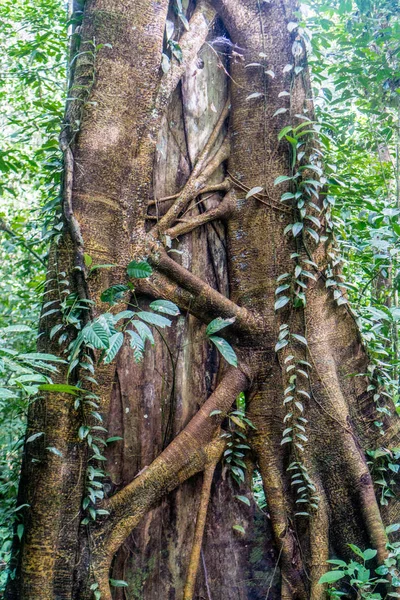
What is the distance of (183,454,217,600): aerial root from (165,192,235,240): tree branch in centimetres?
133

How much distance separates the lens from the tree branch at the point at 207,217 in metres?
2.95

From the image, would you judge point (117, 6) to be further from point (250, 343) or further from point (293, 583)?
point (293, 583)

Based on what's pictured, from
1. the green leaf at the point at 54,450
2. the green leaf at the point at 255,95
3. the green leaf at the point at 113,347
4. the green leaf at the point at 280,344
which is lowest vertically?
the green leaf at the point at 54,450

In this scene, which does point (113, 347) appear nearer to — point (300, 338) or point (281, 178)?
point (300, 338)

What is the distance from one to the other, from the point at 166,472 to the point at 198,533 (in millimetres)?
367

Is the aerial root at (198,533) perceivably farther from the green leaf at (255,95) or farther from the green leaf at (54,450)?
the green leaf at (255,95)

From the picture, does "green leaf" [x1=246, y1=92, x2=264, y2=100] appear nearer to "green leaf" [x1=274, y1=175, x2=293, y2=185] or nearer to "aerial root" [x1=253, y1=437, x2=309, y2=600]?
"green leaf" [x1=274, y1=175, x2=293, y2=185]

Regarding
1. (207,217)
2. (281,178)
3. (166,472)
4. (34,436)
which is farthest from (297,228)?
(34,436)

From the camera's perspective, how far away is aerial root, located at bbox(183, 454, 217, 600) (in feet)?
8.42

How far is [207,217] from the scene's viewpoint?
3088 millimetres

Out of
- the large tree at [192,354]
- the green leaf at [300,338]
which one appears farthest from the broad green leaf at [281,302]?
the green leaf at [300,338]

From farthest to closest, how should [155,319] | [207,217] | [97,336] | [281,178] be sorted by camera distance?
[207,217], [281,178], [155,319], [97,336]

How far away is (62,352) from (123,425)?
1.78ft

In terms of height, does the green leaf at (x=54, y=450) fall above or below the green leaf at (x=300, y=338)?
below
